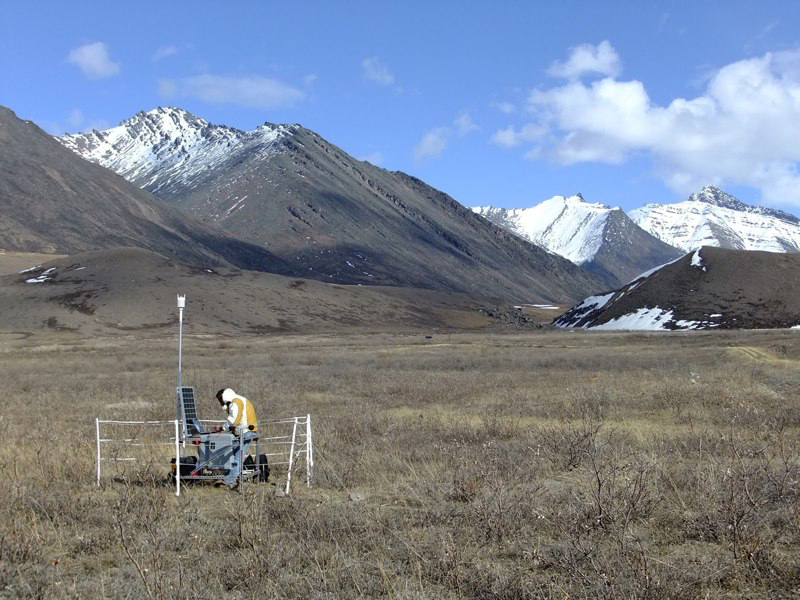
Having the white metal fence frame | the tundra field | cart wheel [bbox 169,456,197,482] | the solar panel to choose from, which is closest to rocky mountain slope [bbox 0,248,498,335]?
the tundra field

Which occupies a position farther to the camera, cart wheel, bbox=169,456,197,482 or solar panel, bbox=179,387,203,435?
cart wheel, bbox=169,456,197,482

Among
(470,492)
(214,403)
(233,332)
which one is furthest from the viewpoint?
(233,332)

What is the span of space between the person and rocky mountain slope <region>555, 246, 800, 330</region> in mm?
87356

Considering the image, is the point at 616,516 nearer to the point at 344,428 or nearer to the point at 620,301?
the point at 344,428

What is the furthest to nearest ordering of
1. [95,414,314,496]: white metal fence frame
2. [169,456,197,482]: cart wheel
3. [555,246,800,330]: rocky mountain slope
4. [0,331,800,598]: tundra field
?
[555,246,800,330]: rocky mountain slope < [169,456,197,482]: cart wheel < [95,414,314,496]: white metal fence frame < [0,331,800,598]: tundra field

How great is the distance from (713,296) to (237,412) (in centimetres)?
9771

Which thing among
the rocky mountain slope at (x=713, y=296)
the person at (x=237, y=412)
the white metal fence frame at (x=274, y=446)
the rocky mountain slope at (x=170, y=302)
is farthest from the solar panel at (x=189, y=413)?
the rocky mountain slope at (x=170, y=302)

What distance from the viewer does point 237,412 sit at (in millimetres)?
12820

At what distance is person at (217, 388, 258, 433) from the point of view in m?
12.8

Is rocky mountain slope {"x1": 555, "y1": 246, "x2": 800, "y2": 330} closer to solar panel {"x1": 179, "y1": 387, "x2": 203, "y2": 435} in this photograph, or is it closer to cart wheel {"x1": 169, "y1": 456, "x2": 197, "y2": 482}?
cart wheel {"x1": 169, "y1": 456, "x2": 197, "y2": 482}

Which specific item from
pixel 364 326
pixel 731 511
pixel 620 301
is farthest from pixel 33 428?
pixel 364 326

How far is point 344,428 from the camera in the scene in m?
19.5

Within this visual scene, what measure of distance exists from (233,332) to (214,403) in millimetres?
86343

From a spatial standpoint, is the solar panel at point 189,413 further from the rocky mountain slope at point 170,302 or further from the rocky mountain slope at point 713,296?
the rocky mountain slope at point 170,302
